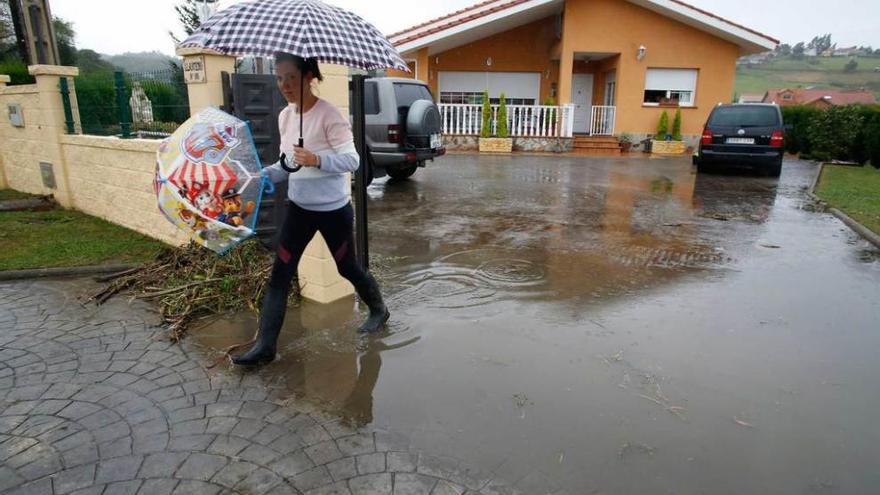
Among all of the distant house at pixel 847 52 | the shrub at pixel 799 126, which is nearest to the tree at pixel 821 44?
the distant house at pixel 847 52

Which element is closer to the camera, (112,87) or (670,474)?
(670,474)

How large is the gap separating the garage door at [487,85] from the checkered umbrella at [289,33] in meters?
18.3

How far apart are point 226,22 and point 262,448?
224cm

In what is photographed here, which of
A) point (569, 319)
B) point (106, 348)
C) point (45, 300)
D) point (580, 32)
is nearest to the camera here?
point (106, 348)

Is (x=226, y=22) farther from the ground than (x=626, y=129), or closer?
farther from the ground

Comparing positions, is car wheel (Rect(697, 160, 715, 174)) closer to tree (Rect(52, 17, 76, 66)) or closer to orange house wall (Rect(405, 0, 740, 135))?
orange house wall (Rect(405, 0, 740, 135))

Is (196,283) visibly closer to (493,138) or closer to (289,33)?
(289,33)

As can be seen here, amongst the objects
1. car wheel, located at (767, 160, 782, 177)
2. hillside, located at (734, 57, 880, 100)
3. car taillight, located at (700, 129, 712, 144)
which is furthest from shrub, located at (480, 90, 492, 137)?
hillside, located at (734, 57, 880, 100)

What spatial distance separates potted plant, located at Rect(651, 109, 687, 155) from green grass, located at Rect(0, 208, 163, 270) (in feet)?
53.9

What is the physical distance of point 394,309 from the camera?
447 cm

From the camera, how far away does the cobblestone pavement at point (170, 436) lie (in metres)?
2.43

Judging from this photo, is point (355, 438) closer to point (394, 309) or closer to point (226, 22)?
point (394, 309)

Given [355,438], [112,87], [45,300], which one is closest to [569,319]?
[355,438]

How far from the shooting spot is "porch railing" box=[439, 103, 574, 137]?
18.3m
